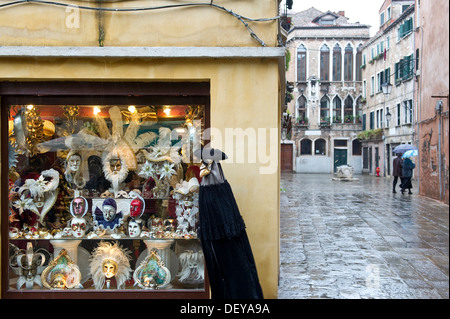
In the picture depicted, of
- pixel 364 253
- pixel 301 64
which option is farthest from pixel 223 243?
Answer: pixel 301 64

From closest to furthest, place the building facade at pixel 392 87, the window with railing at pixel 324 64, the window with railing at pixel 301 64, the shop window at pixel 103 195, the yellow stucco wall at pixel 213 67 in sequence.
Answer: the yellow stucco wall at pixel 213 67 < the shop window at pixel 103 195 < the building facade at pixel 392 87 < the window with railing at pixel 324 64 < the window with railing at pixel 301 64

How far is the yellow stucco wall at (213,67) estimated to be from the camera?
5004 millimetres

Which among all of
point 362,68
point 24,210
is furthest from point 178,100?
point 362,68

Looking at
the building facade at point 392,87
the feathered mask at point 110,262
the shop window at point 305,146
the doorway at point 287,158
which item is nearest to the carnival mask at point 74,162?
the feathered mask at point 110,262

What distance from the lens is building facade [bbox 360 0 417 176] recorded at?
93.8ft

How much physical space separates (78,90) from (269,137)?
2022 millimetres

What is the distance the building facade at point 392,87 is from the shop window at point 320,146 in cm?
335

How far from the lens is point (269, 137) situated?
5.01 m

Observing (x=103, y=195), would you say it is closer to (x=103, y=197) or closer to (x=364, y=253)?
(x=103, y=197)

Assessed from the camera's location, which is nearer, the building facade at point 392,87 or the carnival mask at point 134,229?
the carnival mask at point 134,229

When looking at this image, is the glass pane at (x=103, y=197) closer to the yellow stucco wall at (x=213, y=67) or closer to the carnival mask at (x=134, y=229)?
the carnival mask at (x=134, y=229)

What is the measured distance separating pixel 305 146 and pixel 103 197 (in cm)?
3801
